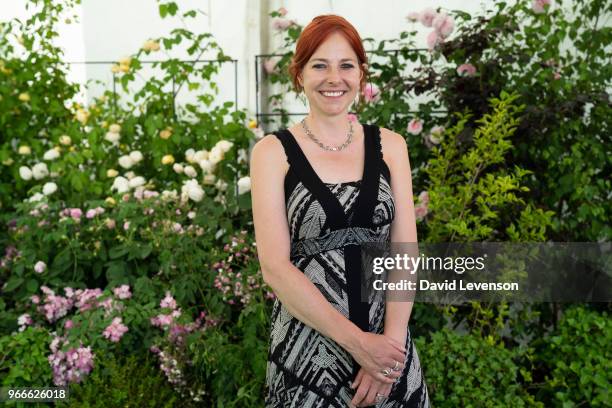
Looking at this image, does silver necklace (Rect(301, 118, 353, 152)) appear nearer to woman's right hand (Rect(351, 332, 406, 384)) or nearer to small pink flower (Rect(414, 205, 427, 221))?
woman's right hand (Rect(351, 332, 406, 384))

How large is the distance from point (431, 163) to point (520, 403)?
3.75 ft

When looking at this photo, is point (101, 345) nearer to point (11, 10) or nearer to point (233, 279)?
point (233, 279)

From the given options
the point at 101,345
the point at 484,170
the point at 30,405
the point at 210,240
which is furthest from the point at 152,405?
the point at 484,170

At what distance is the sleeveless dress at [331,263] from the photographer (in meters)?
1.67

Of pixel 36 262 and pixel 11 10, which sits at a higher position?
pixel 11 10

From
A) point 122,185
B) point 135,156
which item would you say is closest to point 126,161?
point 135,156

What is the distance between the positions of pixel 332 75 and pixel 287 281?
0.51m

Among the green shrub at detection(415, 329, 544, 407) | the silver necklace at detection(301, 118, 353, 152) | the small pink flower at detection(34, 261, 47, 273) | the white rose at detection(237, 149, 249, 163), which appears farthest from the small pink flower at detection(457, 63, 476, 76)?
the small pink flower at detection(34, 261, 47, 273)

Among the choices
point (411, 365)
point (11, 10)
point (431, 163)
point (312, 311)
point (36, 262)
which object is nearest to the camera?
point (312, 311)

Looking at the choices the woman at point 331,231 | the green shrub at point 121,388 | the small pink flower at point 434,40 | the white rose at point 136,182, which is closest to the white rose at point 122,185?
the white rose at point 136,182

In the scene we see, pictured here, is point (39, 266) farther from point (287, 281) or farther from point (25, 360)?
point (287, 281)

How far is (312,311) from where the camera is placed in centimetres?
159

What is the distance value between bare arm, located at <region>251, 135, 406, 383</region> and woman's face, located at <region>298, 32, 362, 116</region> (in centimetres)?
17

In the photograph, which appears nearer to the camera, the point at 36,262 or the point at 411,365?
the point at 411,365
